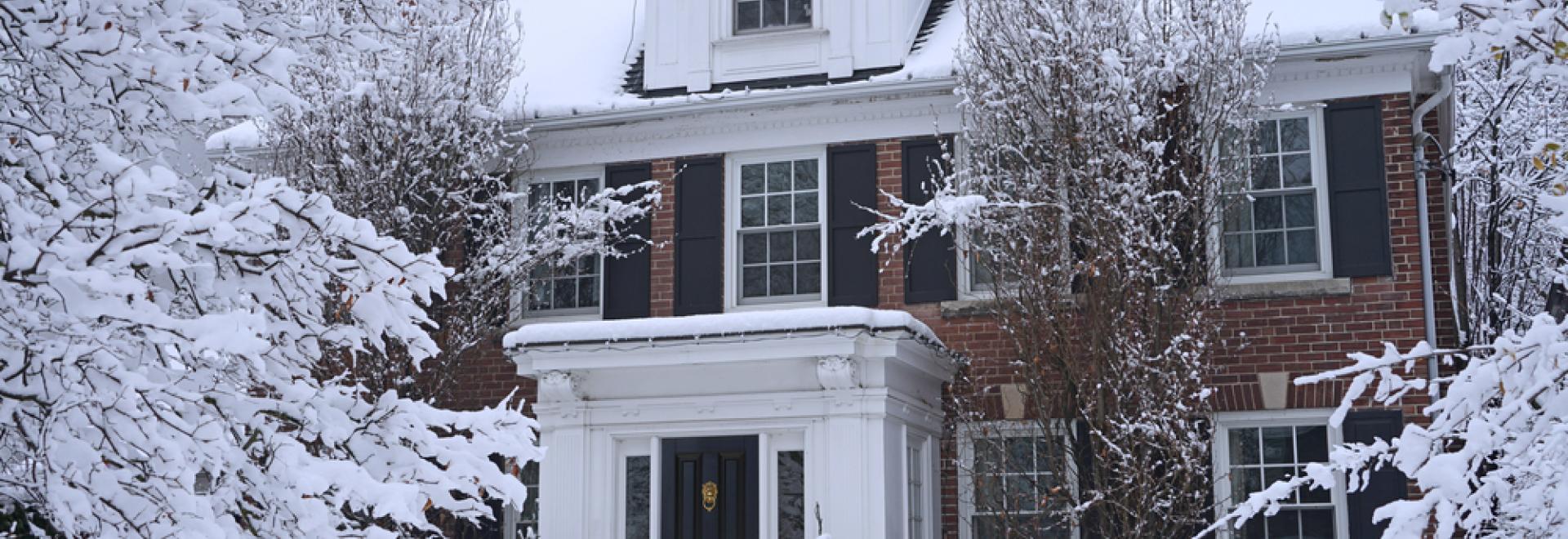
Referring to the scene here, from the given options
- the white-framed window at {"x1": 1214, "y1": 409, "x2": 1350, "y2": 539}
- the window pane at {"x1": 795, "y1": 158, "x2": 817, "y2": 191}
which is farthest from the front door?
the white-framed window at {"x1": 1214, "y1": 409, "x2": 1350, "y2": 539}

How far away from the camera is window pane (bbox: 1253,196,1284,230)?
37.2 feet

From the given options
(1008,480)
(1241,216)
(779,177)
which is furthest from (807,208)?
(1241,216)

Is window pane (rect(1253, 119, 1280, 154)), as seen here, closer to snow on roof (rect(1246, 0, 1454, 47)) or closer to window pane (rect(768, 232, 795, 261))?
snow on roof (rect(1246, 0, 1454, 47))

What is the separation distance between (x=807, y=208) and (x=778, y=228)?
28 centimetres

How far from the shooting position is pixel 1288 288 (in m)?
11.1

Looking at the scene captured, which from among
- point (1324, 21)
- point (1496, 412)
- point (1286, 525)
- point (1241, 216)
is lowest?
point (1286, 525)

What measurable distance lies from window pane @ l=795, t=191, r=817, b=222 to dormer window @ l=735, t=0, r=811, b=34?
147cm

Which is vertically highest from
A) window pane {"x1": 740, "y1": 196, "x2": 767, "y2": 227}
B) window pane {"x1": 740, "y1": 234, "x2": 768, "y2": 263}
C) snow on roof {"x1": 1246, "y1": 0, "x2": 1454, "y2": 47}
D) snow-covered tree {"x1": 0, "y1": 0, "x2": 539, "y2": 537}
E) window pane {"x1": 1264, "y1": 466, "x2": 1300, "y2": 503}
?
snow on roof {"x1": 1246, "y1": 0, "x2": 1454, "y2": 47}

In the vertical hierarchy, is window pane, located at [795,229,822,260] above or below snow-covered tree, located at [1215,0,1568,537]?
above

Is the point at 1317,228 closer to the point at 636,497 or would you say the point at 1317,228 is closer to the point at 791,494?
the point at 791,494

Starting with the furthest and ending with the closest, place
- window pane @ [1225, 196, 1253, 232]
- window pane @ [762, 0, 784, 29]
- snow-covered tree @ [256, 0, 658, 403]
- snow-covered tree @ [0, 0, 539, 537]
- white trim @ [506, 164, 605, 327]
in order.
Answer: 1. window pane @ [762, 0, 784, 29]
2. white trim @ [506, 164, 605, 327]
3. snow-covered tree @ [256, 0, 658, 403]
4. window pane @ [1225, 196, 1253, 232]
5. snow-covered tree @ [0, 0, 539, 537]

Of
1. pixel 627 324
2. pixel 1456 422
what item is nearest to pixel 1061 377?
pixel 627 324

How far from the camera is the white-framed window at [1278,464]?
10867mm

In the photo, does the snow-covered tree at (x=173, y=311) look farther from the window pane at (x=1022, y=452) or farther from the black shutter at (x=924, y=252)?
the black shutter at (x=924, y=252)
